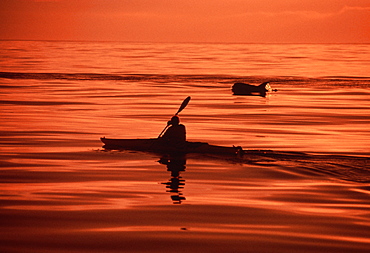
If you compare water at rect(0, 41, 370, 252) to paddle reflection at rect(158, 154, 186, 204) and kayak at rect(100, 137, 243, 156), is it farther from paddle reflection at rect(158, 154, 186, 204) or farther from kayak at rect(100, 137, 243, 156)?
kayak at rect(100, 137, 243, 156)

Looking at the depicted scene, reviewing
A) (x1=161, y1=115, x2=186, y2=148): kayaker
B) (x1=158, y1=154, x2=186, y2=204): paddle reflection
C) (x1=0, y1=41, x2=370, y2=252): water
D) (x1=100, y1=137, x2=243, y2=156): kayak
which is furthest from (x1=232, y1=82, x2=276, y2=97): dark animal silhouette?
(x1=158, y1=154, x2=186, y2=204): paddle reflection

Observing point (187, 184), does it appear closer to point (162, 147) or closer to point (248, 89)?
point (162, 147)

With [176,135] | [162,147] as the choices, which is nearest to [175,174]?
[176,135]

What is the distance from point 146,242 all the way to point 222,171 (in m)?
9.36

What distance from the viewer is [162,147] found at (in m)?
27.3

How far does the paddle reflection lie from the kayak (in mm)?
416

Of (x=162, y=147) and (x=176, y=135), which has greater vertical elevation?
(x=176, y=135)

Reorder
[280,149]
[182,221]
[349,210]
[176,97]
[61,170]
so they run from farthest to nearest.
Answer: [176,97]
[280,149]
[61,170]
[349,210]
[182,221]

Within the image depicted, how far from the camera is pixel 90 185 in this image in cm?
2089

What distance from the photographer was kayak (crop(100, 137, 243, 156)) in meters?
26.1

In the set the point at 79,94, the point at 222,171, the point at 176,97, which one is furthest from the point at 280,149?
the point at 79,94

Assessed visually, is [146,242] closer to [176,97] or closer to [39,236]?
[39,236]

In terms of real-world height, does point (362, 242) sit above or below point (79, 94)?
below

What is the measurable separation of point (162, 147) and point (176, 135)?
1.15 metres
